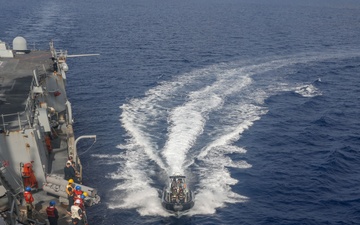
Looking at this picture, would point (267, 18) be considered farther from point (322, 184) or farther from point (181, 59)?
point (322, 184)

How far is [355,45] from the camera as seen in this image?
101m

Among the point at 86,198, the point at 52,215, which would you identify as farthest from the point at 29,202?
the point at 86,198

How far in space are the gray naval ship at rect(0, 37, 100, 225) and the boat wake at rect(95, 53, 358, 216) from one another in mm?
6491

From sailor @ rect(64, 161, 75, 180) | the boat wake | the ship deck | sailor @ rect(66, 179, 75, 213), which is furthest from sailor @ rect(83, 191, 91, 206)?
the boat wake

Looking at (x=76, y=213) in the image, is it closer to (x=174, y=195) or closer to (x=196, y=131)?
(x=174, y=195)

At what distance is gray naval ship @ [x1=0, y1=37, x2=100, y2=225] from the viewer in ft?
98.2

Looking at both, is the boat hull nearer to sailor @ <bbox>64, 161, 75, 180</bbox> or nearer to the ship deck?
sailor @ <bbox>64, 161, 75, 180</bbox>

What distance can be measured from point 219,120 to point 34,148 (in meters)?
27.5

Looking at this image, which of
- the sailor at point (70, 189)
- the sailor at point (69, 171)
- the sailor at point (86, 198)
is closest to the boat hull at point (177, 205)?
the sailor at point (86, 198)

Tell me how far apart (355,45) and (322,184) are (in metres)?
68.6

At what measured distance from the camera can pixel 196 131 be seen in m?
51.4

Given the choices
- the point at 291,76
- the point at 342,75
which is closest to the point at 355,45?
the point at 342,75

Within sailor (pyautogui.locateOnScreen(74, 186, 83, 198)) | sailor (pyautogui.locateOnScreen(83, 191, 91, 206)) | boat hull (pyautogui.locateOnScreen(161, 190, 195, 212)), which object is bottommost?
boat hull (pyautogui.locateOnScreen(161, 190, 195, 212))

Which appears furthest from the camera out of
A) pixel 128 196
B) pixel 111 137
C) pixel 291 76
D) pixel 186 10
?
pixel 186 10
